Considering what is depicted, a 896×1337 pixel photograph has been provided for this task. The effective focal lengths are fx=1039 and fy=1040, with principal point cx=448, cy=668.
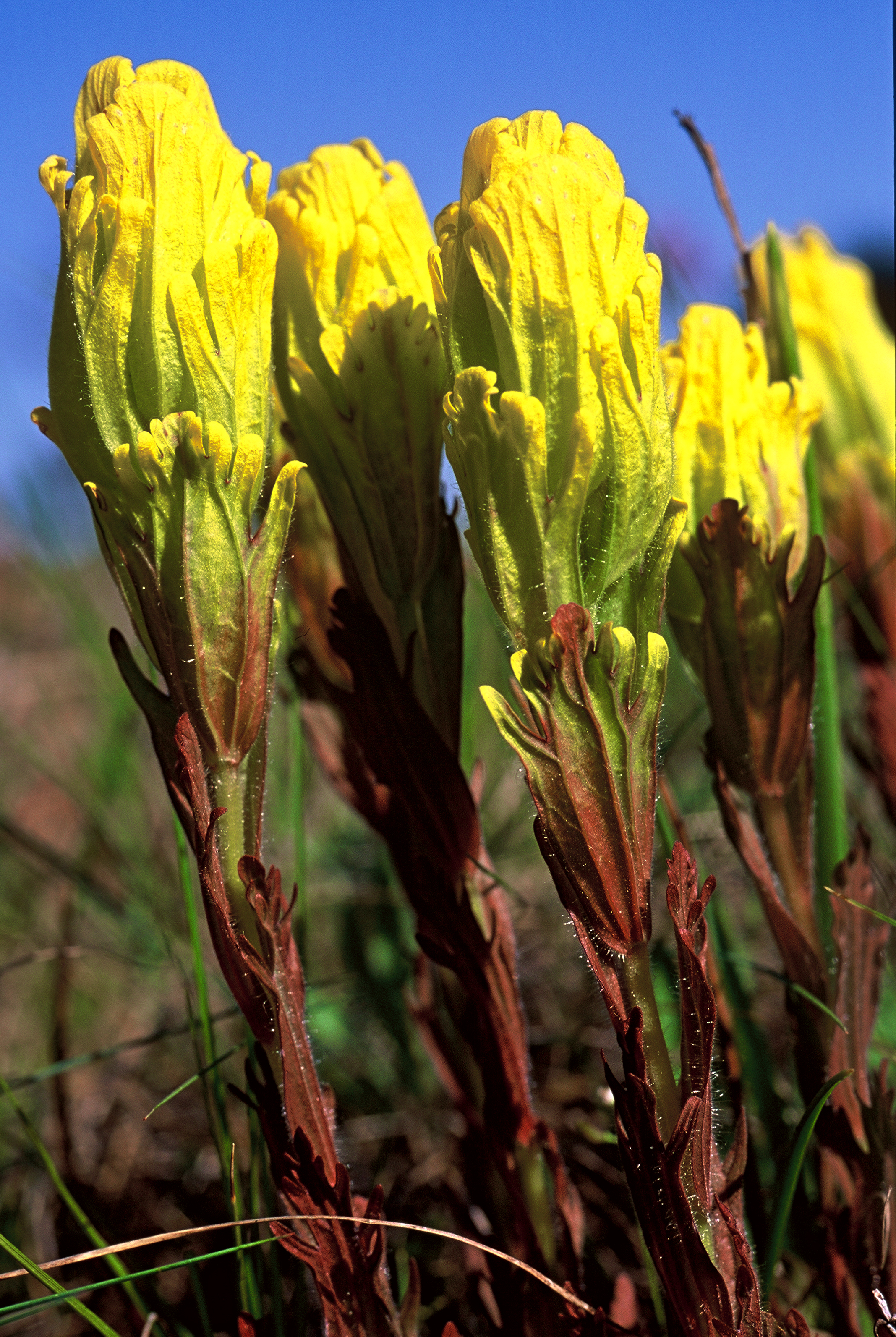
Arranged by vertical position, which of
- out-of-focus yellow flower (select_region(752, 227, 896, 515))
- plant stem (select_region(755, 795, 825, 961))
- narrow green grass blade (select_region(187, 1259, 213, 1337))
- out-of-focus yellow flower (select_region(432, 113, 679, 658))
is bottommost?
narrow green grass blade (select_region(187, 1259, 213, 1337))

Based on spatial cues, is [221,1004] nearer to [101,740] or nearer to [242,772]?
[101,740]

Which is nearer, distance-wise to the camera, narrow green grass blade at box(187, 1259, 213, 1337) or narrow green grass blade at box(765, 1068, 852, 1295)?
narrow green grass blade at box(765, 1068, 852, 1295)

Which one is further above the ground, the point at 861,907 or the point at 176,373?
the point at 176,373

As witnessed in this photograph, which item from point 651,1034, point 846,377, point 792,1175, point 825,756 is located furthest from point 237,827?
point 846,377

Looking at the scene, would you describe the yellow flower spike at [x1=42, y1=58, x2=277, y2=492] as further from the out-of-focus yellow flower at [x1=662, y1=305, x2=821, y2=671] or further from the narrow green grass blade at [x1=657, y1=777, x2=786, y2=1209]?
the narrow green grass blade at [x1=657, y1=777, x2=786, y2=1209]

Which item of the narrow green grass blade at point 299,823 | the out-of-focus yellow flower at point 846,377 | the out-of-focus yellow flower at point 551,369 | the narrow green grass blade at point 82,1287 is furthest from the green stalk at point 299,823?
the out-of-focus yellow flower at point 846,377

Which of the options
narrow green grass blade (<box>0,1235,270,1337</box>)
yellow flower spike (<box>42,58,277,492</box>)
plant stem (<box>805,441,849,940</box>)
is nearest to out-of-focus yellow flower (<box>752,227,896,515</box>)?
→ plant stem (<box>805,441,849,940</box>)

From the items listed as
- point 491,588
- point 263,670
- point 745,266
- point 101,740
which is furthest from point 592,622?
point 101,740

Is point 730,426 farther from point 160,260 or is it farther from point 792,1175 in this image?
point 792,1175
